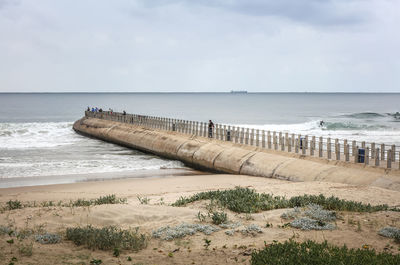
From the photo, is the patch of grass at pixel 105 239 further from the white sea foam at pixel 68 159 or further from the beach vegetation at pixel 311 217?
the white sea foam at pixel 68 159

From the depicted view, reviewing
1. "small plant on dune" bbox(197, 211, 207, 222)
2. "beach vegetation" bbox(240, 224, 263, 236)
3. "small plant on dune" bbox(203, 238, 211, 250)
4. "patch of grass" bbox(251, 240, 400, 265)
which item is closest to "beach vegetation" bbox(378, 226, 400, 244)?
"patch of grass" bbox(251, 240, 400, 265)

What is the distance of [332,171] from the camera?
2142 centimetres

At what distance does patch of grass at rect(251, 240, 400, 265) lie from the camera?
8.63 meters

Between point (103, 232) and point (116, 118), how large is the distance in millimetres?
45921

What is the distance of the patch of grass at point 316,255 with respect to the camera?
863cm

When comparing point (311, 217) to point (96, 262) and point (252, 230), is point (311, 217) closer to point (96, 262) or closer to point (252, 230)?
point (252, 230)

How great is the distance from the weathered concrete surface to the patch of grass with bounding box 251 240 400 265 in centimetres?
1047

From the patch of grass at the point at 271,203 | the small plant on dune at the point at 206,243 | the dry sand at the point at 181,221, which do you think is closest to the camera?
the dry sand at the point at 181,221

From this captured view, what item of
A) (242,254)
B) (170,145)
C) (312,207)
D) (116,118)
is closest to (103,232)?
(242,254)

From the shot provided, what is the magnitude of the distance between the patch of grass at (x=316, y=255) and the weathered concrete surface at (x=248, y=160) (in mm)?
10474

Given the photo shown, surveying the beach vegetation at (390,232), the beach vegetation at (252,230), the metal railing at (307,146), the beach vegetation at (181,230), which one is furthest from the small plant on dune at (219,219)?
the metal railing at (307,146)

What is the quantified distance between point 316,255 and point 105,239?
4.76m

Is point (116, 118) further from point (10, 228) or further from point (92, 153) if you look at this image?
point (10, 228)

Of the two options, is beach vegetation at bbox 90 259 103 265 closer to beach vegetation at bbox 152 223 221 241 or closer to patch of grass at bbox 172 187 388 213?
beach vegetation at bbox 152 223 221 241
